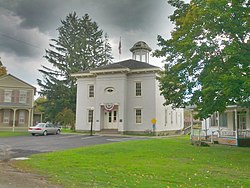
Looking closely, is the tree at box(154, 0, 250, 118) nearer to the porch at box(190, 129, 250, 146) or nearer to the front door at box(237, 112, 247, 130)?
the porch at box(190, 129, 250, 146)

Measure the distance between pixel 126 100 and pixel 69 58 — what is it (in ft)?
66.6

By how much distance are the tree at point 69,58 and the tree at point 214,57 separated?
1270 inches

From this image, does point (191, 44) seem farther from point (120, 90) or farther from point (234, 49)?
point (120, 90)

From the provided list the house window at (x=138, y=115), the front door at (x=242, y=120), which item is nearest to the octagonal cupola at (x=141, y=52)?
the house window at (x=138, y=115)

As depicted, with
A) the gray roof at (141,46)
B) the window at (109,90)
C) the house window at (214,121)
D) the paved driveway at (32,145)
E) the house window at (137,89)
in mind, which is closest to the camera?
the paved driveway at (32,145)

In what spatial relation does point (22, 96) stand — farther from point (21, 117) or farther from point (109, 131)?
point (109, 131)

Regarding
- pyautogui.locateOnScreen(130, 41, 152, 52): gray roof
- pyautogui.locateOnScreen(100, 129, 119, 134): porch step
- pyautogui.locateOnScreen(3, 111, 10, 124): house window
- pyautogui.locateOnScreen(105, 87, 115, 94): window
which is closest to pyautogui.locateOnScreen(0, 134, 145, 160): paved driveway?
pyautogui.locateOnScreen(100, 129, 119, 134): porch step

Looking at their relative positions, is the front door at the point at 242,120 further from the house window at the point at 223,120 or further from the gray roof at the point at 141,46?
the gray roof at the point at 141,46

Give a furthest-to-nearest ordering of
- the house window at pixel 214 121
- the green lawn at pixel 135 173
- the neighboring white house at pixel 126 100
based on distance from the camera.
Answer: the neighboring white house at pixel 126 100, the house window at pixel 214 121, the green lawn at pixel 135 173

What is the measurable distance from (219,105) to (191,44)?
3.35 metres

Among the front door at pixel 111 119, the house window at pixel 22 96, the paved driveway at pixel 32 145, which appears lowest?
the paved driveway at pixel 32 145

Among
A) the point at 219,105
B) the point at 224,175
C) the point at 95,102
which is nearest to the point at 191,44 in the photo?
the point at 219,105

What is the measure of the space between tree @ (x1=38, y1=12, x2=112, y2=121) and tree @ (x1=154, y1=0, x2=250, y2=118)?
3225 cm

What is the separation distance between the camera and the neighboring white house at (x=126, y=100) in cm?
2941
